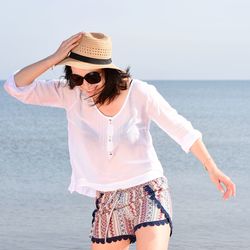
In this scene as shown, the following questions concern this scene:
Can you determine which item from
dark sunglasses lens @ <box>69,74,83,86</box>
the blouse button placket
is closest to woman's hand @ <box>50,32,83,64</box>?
dark sunglasses lens @ <box>69,74,83,86</box>

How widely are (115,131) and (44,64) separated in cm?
46

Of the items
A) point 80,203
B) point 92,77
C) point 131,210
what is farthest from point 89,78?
point 80,203

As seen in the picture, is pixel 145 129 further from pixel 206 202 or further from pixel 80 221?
pixel 206 202

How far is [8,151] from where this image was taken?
2300 centimetres

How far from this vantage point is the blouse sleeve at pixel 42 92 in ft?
14.1

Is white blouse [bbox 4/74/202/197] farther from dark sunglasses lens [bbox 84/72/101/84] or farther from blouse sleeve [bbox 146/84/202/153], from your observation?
dark sunglasses lens [bbox 84/72/101/84]

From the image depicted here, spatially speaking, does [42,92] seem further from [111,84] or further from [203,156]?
[203,156]

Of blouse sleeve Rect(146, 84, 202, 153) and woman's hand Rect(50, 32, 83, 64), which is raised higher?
woman's hand Rect(50, 32, 83, 64)

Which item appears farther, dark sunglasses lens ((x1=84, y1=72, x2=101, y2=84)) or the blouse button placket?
the blouse button placket

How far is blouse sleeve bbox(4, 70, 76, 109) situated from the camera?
4.30m

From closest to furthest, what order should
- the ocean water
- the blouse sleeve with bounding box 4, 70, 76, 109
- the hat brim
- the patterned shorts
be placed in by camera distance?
the hat brim < the patterned shorts < the blouse sleeve with bounding box 4, 70, 76, 109 < the ocean water

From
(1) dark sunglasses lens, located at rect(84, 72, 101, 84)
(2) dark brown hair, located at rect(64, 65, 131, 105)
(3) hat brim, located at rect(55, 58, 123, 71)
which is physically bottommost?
(2) dark brown hair, located at rect(64, 65, 131, 105)

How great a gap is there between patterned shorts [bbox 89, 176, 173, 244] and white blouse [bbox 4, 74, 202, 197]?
0.15ft

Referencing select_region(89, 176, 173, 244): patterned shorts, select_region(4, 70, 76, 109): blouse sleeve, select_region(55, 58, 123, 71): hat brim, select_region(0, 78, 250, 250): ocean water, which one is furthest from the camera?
select_region(0, 78, 250, 250): ocean water
